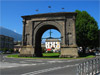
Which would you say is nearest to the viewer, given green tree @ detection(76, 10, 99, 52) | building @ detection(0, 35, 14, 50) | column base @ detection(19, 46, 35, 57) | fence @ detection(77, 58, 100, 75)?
fence @ detection(77, 58, 100, 75)

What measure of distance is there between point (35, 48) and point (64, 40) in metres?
8.29

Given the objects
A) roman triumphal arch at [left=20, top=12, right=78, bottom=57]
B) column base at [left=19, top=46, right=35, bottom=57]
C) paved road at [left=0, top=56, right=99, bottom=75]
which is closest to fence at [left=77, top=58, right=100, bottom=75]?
paved road at [left=0, top=56, right=99, bottom=75]

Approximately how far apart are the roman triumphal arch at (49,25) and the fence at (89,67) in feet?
61.0

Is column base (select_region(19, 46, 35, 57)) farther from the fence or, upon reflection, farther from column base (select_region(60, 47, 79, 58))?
the fence

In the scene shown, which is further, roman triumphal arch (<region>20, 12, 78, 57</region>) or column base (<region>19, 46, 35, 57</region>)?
column base (<region>19, 46, 35, 57</region>)

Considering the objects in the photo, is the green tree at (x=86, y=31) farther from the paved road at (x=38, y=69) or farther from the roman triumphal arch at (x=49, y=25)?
the paved road at (x=38, y=69)

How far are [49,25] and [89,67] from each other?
23289 millimetres

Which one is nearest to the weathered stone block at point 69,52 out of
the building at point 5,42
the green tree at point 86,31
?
the green tree at point 86,31

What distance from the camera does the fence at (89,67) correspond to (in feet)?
22.8

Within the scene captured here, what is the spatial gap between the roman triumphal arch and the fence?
18.6 m

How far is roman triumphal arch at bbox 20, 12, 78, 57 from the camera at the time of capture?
89.7ft

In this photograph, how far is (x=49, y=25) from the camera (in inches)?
1185

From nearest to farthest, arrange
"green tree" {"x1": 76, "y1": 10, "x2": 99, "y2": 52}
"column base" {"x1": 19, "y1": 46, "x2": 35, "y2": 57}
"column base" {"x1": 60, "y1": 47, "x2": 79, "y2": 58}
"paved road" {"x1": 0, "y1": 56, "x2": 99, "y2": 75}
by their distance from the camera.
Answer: "paved road" {"x1": 0, "y1": 56, "x2": 99, "y2": 75}, "column base" {"x1": 60, "y1": 47, "x2": 79, "y2": 58}, "column base" {"x1": 19, "y1": 46, "x2": 35, "y2": 57}, "green tree" {"x1": 76, "y1": 10, "x2": 99, "y2": 52}

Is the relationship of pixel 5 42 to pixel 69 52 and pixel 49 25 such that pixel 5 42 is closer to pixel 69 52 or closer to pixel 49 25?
pixel 49 25
